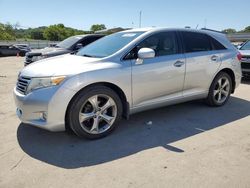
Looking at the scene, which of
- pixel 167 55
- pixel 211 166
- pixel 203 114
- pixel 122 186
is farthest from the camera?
pixel 203 114

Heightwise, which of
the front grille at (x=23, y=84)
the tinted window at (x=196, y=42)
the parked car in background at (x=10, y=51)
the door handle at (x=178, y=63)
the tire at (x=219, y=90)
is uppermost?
the tinted window at (x=196, y=42)

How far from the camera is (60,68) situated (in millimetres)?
3990

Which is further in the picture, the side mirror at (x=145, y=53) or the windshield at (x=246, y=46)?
the windshield at (x=246, y=46)

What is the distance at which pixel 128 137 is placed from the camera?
425cm

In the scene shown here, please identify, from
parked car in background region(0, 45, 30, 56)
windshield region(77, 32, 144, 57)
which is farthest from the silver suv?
parked car in background region(0, 45, 30, 56)

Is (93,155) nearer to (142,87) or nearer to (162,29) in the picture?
(142,87)

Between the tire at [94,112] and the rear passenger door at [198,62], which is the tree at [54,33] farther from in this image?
the tire at [94,112]

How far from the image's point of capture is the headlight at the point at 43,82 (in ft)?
12.4

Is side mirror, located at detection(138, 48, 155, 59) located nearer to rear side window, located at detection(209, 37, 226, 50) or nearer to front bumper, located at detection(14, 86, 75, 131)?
front bumper, located at detection(14, 86, 75, 131)

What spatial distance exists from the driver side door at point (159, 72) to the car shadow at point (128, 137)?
1.42 ft

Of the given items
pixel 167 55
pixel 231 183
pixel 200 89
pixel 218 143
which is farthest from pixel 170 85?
pixel 231 183

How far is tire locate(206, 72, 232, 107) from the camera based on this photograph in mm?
5684

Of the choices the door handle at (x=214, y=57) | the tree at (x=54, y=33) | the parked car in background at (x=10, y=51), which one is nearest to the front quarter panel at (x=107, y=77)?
the door handle at (x=214, y=57)

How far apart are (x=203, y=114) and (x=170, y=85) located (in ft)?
3.46
